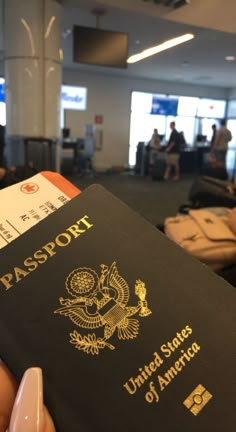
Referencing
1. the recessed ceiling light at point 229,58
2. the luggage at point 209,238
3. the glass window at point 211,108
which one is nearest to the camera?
the luggage at point 209,238

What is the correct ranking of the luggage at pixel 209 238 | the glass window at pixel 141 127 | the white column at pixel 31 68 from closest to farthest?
the luggage at pixel 209 238 → the white column at pixel 31 68 → the glass window at pixel 141 127

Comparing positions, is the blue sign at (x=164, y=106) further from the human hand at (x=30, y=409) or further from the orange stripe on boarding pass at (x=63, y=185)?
the human hand at (x=30, y=409)

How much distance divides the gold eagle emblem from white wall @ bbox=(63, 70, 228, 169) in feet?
35.8

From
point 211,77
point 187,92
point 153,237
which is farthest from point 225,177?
point 187,92

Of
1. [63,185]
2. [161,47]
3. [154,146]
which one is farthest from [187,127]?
[63,185]

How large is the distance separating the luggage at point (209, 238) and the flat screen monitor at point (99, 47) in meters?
3.68

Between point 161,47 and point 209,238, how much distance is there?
632 cm

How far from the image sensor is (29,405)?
1.30 feet

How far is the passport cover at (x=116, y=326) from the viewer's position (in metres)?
0.40

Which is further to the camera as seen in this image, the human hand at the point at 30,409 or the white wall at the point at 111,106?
the white wall at the point at 111,106

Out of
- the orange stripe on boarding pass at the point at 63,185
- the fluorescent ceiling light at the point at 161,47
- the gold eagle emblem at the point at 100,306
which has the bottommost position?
the gold eagle emblem at the point at 100,306

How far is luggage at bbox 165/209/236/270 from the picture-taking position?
1.63 metres

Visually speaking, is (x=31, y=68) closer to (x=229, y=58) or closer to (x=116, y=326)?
(x=116, y=326)

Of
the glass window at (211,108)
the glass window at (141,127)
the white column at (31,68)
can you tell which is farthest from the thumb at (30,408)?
the glass window at (211,108)
